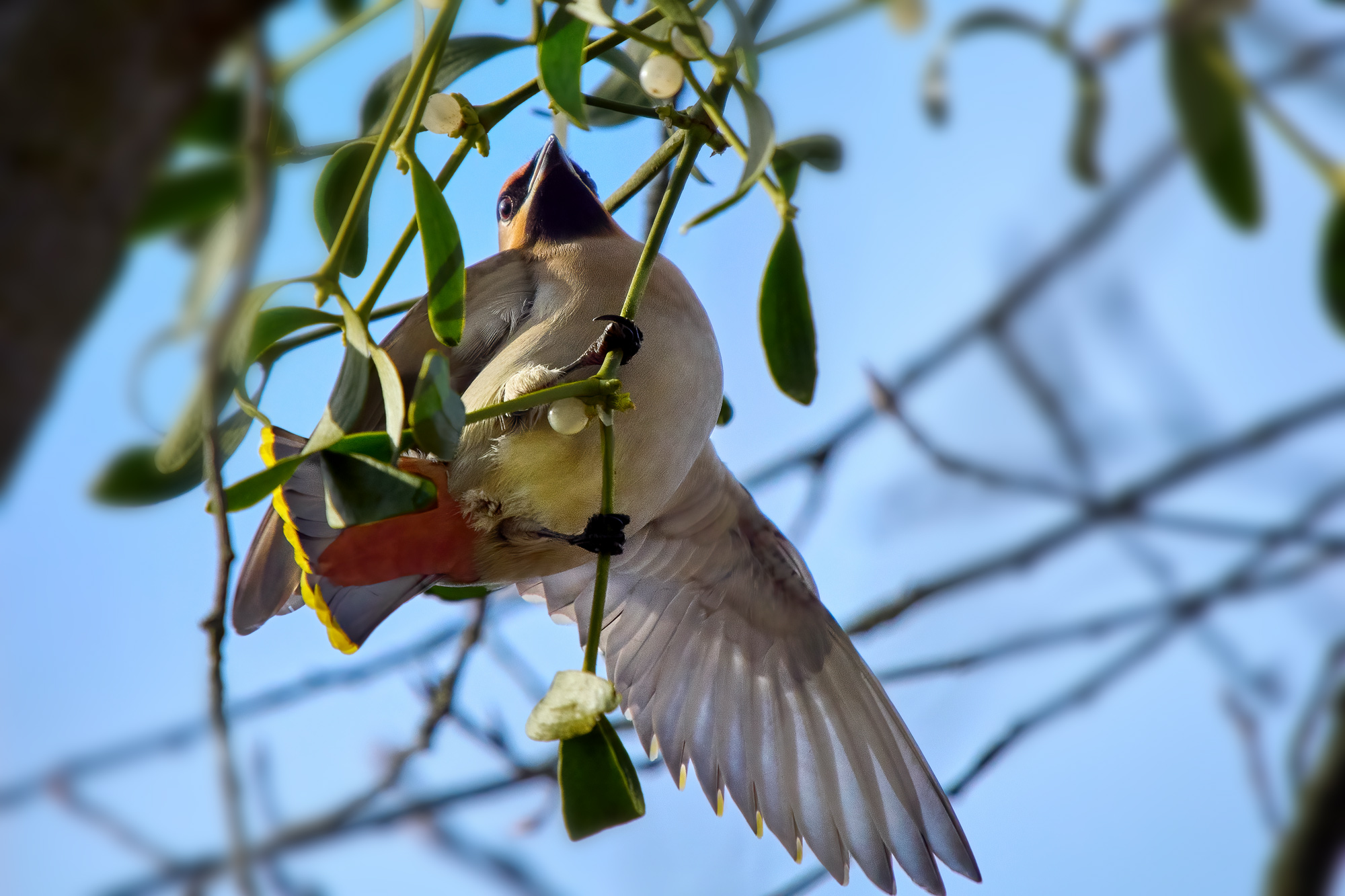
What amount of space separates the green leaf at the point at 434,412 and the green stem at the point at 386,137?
91 millimetres

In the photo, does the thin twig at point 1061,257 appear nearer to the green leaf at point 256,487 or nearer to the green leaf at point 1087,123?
the green leaf at point 1087,123

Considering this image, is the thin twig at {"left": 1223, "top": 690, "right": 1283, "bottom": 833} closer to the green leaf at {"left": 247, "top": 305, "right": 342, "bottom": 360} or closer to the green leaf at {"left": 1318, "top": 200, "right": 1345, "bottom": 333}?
the green leaf at {"left": 1318, "top": 200, "right": 1345, "bottom": 333}

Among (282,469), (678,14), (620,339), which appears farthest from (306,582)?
(678,14)

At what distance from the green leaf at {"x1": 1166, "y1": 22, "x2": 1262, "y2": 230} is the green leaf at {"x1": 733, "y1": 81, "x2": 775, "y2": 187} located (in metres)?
0.19

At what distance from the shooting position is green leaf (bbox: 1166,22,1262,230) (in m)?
0.54

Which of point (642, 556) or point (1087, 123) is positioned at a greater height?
point (642, 556)

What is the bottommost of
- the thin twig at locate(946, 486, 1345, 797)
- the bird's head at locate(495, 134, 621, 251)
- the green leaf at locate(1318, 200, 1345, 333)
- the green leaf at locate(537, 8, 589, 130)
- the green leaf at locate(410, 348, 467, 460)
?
the thin twig at locate(946, 486, 1345, 797)

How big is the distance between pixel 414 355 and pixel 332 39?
2.52 ft

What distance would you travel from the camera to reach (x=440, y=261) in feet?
2.49

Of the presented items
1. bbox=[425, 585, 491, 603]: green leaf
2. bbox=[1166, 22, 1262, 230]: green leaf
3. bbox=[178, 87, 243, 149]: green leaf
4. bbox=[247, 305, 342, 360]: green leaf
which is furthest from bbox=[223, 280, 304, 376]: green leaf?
bbox=[425, 585, 491, 603]: green leaf

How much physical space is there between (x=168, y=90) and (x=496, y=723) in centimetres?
158

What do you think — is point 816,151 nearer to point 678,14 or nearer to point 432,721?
point 678,14

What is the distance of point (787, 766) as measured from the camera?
1.72 meters

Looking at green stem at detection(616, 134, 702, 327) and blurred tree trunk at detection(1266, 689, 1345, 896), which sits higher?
green stem at detection(616, 134, 702, 327)
